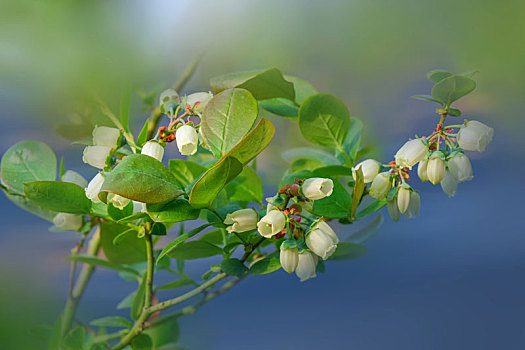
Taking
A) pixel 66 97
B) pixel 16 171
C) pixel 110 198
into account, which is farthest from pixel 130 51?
pixel 110 198

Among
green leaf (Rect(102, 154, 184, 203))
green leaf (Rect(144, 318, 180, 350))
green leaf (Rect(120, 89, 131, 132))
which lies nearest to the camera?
green leaf (Rect(102, 154, 184, 203))

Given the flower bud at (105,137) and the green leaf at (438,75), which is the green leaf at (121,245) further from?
the green leaf at (438,75)

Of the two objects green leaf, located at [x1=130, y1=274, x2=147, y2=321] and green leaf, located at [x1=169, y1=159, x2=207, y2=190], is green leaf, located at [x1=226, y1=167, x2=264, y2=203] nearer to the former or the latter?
green leaf, located at [x1=169, y1=159, x2=207, y2=190]

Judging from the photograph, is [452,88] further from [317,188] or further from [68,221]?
[68,221]

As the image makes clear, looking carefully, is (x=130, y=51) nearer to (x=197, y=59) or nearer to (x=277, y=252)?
(x=197, y=59)

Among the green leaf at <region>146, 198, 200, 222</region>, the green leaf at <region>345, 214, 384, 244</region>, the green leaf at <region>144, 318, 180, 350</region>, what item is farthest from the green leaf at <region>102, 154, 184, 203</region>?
the green leaf at <region>144, 318, 180, 350</region>

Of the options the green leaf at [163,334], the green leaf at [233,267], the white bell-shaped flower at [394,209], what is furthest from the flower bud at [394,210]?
the green leaf at [163,334]
